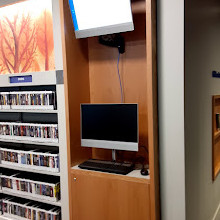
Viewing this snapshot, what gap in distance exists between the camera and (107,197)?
6.57ft

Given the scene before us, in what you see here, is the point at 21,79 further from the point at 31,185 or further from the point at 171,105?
the point at 171,105

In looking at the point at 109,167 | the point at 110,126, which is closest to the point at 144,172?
the point at 109,167

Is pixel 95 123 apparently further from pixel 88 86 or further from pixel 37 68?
pixel 37 68

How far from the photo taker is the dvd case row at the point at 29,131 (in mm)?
2471

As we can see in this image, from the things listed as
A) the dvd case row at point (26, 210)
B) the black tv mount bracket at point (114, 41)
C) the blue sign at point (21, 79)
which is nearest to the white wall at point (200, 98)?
the black tv mount bracket at point (114, 41)

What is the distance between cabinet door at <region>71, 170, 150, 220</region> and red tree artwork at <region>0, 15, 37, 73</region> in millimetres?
1468

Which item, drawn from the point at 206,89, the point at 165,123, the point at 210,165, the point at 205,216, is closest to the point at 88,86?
the point at 165,123

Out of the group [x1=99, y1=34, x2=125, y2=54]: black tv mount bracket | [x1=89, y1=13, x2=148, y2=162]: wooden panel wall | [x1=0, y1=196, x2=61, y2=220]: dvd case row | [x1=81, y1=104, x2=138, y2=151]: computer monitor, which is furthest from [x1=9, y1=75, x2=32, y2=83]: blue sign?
[x1=0, y1=196, x2=61, y2=220]: dvd case row

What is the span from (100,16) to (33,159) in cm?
A: 157

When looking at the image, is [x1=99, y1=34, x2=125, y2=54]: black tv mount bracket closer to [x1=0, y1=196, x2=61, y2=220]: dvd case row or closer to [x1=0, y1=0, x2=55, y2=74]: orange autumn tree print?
[x1=0, y1=0, x2=55, y2=74]: orange autumn tree print

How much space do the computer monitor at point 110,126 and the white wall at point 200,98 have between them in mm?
428

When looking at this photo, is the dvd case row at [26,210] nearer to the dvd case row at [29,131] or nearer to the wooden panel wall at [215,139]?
the dvd case row at [29,131]

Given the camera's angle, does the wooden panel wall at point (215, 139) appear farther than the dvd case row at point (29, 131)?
Yes

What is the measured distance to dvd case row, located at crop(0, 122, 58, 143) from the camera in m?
2.47
